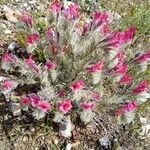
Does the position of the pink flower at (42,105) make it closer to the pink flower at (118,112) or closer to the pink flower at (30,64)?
the pink flower at (30,64)

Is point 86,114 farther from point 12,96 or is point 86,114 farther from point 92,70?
point 12,96

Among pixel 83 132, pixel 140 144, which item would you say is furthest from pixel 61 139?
pixel 140 144

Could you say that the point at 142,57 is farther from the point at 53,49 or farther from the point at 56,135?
the point at 56,135

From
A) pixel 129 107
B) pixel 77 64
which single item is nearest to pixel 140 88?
pixel 129 107

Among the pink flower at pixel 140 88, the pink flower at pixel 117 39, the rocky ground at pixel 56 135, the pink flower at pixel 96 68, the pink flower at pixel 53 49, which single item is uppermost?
the pink flower at pixel 117 39

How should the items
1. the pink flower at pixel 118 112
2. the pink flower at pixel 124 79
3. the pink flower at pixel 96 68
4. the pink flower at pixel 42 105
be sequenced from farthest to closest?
the pink flower at pixel 124 79 → the pink flower at pixel 118 112 → the pink flower at pixel 96 68 → the pink flower at pixel 42 105

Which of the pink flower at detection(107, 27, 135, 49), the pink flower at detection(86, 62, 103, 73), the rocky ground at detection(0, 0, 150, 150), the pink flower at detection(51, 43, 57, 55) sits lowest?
the rocky ground at detection(0, 0, 150, 150)

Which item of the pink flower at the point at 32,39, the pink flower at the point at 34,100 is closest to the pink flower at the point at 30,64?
the pink flower at the point at 32,39

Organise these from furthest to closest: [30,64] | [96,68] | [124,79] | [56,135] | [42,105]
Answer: [56,135] → [124,79] → [30,64] → [96,68] → [42,105]

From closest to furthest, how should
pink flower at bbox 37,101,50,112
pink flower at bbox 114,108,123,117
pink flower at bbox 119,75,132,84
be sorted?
1. pink flower at bbox 37,101,50,112
2. pink flower at bbox 114,108,123,117
3. pink flower at bbox 119,75,132,84

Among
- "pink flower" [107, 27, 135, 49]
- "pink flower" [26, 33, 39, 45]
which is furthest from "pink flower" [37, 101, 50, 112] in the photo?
"pink flower" [107, 27, 135, 49]

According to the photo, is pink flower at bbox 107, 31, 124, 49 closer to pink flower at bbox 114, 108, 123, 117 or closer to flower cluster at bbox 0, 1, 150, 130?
flower cluster at bbox 0, 1, 150, 130
